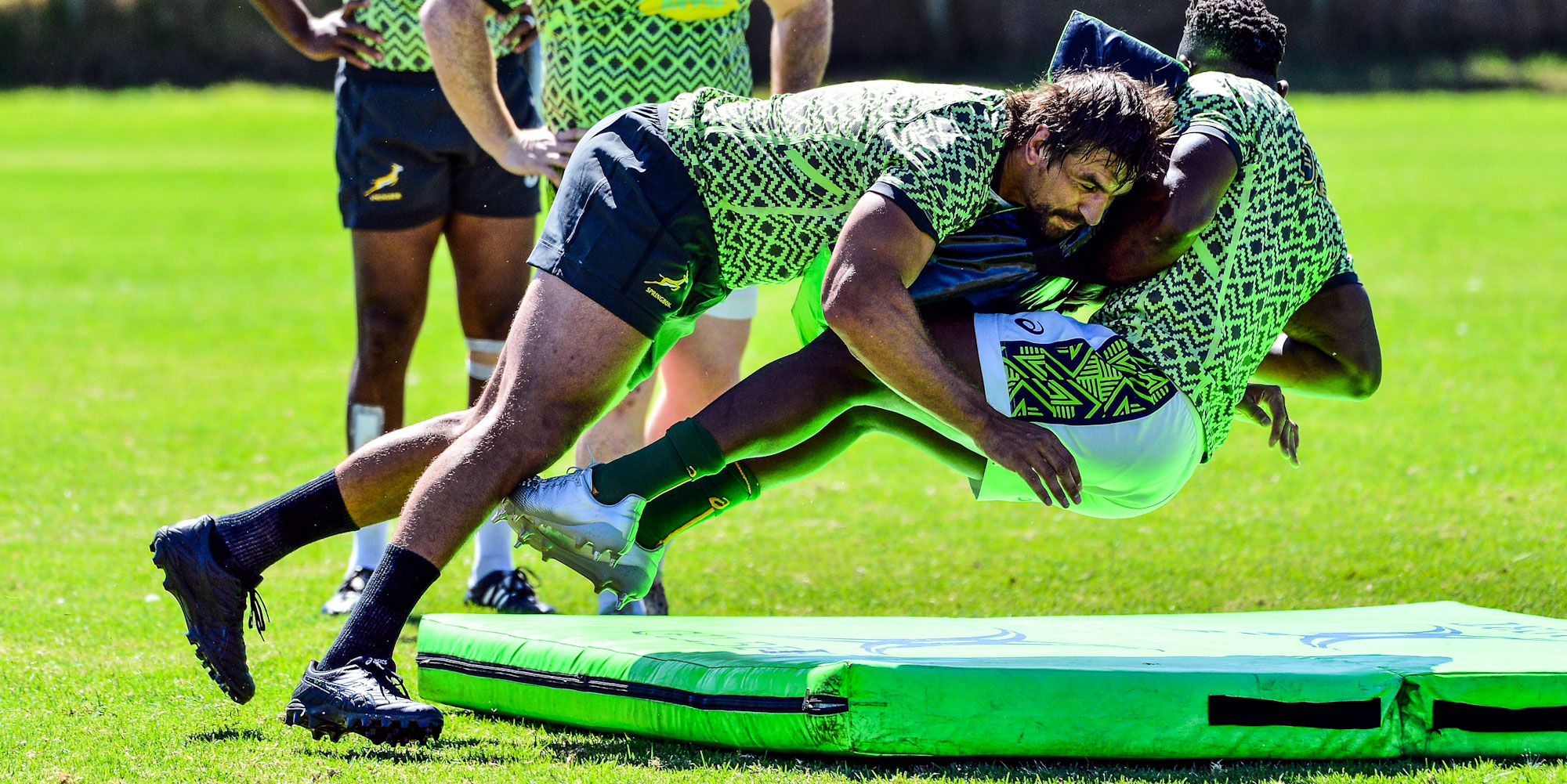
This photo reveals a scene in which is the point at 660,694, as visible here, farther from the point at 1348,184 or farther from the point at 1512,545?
the point at 1348,184

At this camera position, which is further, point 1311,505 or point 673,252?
point 1311,505

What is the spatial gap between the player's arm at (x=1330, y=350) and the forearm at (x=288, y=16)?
3685mm

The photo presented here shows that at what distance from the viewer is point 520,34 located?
5.75 m

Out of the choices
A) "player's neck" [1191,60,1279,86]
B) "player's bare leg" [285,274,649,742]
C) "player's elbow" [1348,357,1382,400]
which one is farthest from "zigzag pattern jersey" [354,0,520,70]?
"player's elbow" [1348,357,1382,400]

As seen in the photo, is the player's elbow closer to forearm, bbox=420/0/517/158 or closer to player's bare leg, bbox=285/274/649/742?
player's bare leg, bbox=285/274/649/742

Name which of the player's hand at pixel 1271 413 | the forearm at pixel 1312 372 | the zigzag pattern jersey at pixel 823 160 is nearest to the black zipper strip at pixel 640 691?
the zigzag pattern jersey at pixel 823 160

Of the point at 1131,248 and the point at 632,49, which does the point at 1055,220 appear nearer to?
the point at 1131,248

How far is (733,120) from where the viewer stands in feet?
13.2

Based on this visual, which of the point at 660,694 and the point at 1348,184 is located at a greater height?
the point at 660,694

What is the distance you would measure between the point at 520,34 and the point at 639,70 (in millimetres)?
822

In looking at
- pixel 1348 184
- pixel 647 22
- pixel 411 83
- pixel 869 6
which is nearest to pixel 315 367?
pixel 411 83

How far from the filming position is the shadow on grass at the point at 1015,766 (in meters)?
3.39

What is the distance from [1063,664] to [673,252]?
1.35m

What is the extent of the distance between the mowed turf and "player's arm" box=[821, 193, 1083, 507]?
0.65 m
